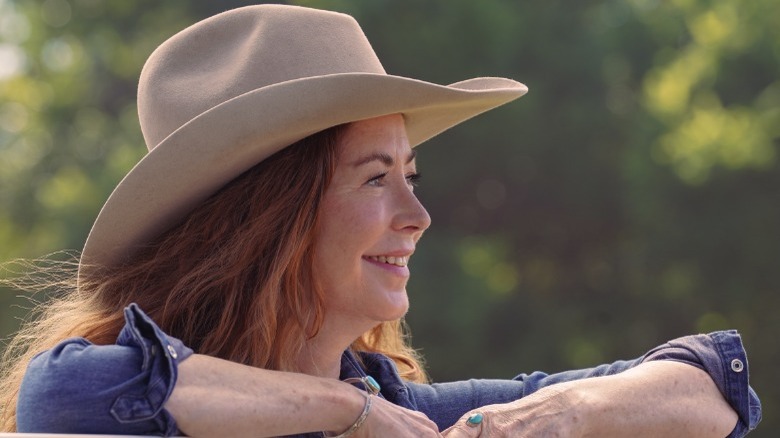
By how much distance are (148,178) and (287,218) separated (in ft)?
0.87

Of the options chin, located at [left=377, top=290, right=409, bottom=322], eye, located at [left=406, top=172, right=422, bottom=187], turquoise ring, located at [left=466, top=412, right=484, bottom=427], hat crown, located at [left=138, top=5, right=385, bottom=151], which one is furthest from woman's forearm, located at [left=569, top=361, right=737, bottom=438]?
hat crown, located at [left=138, top=5, right=385, bottom=151]

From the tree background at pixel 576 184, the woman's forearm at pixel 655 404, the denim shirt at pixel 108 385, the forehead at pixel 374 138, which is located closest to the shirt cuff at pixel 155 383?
the denim shirt at pixel 108 385

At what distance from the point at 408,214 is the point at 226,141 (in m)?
0.39

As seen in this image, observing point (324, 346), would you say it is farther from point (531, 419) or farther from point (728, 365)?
point (728, 365)

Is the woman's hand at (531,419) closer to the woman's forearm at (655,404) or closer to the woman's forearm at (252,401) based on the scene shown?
the woman's forearm at (655,404)

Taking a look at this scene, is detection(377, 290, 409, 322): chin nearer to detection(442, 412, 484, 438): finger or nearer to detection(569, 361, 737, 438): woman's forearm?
detection(442, 412, 484, 438): finger

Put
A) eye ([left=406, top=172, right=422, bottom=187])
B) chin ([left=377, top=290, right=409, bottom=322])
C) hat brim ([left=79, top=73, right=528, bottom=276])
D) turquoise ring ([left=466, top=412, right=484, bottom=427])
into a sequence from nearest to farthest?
hat brim ([left=79, top=73, right=528, bottom=276]) → turquoise ring ([left=466, top=412, right=484, bottom=427]) → chin ([left=377, top=290, right=409, bottom=322]) → eye ([left=406, top=172, right=422, bottom=187])

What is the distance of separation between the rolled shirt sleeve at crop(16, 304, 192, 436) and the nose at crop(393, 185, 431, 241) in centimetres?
61

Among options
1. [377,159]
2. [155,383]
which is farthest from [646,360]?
[155,383]

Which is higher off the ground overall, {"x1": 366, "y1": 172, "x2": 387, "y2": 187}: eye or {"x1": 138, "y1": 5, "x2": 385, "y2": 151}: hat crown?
{"x1": 138, "y1": 5, "x2": 385, "y2": 151}: hat crown

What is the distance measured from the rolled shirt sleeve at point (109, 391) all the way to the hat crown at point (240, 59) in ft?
1.83

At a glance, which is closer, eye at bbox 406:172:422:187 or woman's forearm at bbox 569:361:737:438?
woman's forearm at bbox 569:361:737:438

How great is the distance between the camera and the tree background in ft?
35.4

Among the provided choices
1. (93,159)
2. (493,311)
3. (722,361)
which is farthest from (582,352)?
(722,361)
